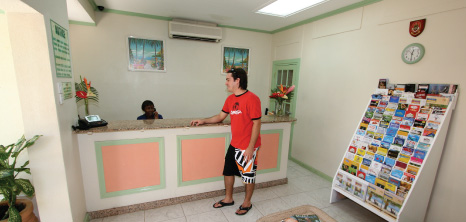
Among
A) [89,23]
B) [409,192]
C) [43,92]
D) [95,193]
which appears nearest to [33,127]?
[43,92]

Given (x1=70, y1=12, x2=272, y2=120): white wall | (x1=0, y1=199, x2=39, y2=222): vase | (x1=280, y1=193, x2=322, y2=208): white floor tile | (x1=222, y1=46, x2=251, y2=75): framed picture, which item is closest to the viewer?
(x1=0, y1=199, x2=39, y2=222): vase

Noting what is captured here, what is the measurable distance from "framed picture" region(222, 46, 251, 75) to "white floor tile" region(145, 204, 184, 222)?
8.84 feet

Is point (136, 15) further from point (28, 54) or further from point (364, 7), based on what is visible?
point (364, 7)

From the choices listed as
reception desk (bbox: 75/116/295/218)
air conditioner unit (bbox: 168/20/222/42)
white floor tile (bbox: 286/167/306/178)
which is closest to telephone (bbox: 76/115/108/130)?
reception desk (bbox: 75/116/295/218)

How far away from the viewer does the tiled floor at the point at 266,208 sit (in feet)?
7.04

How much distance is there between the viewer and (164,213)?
86.7 inches

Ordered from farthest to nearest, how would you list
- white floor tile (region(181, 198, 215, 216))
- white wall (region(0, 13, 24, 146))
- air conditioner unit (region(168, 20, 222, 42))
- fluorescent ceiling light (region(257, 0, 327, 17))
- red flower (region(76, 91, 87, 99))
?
air conditioner unit (region(168, 20, 222, 42))
fluorescent ceiling light (region(257, 0, 327, 17))
white floor tile (region(181, 198, 215, 216))
red flower (region(76, 91, 87, 99))
white wall (region(0, 13, 24, 146))

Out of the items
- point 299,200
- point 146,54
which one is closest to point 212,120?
point 299,200

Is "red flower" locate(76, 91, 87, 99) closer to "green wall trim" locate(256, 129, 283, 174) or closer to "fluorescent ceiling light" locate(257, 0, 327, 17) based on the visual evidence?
"green wall trim" locate(256, 129, 283, 174)

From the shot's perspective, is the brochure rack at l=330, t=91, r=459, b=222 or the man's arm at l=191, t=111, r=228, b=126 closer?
the brochure rack at l=330, t=91, r=459, b=222

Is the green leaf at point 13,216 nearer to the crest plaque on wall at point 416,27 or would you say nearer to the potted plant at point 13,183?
the potted plant at point 13,183

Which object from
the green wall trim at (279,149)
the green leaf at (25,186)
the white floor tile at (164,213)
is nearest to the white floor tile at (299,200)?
the green wall trim at (279,149)

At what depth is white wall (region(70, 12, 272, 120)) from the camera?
10.7 feet

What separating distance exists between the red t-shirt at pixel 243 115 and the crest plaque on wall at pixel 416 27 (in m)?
1.83
